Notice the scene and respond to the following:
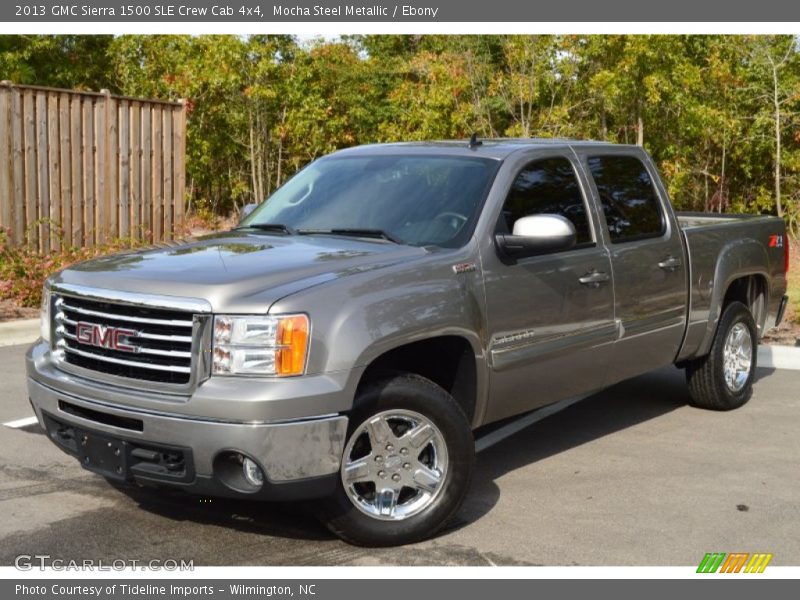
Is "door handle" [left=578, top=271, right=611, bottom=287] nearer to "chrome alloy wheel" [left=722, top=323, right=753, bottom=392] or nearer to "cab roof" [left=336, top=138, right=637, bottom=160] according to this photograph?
"cab roof" [left=336, top=138, right=637, bottom=160]

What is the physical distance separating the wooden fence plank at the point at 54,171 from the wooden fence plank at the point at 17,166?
42 cm

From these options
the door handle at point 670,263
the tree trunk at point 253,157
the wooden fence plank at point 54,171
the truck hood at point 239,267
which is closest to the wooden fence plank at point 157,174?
the wooden fence plank at point 54,171

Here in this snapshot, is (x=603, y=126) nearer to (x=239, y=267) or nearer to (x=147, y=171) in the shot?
(x=147, y=171)

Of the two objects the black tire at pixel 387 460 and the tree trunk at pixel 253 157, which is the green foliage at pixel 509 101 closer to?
the tree trunk at pixel 253 157

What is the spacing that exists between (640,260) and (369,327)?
8.21 ft

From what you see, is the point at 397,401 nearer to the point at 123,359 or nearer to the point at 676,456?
the point at 123,359

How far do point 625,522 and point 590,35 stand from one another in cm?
1406

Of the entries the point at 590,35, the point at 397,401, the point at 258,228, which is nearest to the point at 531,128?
the point at 590,35

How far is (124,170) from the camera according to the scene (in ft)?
49.9

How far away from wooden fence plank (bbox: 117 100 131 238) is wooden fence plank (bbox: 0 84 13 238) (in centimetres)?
184

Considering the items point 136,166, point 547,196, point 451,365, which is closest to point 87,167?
point 136,166

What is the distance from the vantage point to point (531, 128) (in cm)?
2056

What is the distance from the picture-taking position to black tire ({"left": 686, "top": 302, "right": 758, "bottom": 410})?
782 cm

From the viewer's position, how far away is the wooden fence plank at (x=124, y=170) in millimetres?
15141
